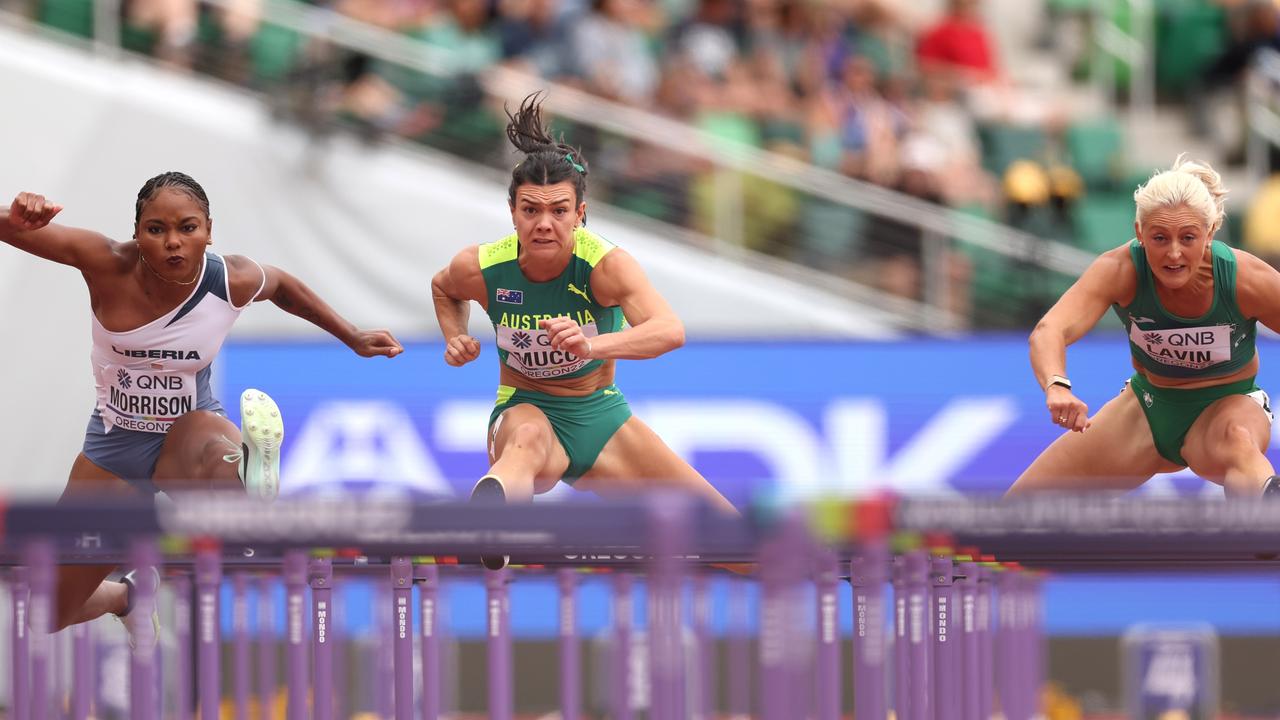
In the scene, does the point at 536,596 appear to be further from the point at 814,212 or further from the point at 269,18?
the point at 269,18

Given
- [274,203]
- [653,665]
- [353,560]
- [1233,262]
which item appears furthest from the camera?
[274,203]

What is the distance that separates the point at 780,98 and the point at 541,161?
656 cm

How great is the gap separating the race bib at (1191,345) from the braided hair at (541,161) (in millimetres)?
2002

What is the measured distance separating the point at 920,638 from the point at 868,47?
873 centimetres

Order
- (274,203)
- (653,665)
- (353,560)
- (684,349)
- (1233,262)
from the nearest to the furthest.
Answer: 1. (653,665)
2. (1233,262)
3. (353,560)
4. (684,349)
5. (274,203)

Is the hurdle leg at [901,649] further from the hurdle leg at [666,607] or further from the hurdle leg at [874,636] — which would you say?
the hurdle leg at [666,607]

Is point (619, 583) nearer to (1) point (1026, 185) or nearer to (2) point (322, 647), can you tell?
(2) point (322, 647)

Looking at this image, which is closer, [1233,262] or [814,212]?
[1233,262]

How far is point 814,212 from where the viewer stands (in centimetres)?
1167

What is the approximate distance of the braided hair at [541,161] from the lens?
6207 millimetres

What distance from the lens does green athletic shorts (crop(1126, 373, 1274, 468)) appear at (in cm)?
634

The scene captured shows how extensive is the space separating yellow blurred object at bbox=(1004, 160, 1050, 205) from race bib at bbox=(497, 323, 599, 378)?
5038 millimetres

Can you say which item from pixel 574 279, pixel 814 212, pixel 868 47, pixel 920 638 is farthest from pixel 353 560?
pixel 868 47

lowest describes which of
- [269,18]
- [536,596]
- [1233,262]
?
[536,596]
